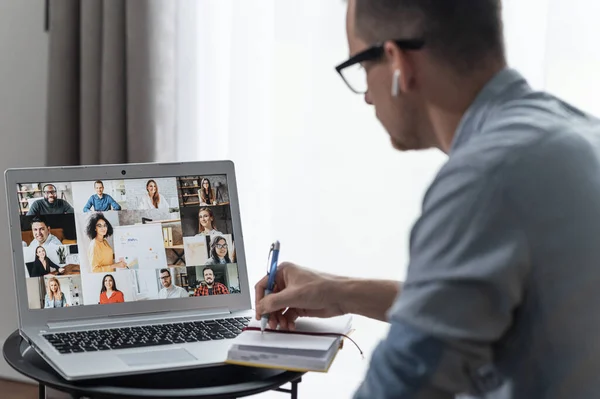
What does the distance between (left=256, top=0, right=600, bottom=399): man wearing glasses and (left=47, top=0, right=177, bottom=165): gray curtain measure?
4.64ft

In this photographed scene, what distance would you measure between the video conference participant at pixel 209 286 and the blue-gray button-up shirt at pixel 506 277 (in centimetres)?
69

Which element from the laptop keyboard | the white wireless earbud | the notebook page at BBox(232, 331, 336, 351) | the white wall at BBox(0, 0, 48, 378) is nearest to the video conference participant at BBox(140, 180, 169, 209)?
the laptop keyboard

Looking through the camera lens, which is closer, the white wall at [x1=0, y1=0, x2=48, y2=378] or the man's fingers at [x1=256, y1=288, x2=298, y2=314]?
the man's fingers at [x1=256, y1=288, x2=298, y2=314]

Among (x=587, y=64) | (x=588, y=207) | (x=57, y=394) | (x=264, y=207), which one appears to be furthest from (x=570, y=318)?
(x=57, y=394)

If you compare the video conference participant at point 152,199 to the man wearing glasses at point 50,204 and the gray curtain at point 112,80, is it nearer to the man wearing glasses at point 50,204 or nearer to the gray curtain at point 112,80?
the man wearing glasses at point 50,204

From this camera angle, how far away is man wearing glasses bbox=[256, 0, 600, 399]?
680mm

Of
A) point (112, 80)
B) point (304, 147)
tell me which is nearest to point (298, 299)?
point (304, 147)

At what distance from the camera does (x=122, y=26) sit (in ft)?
7.09

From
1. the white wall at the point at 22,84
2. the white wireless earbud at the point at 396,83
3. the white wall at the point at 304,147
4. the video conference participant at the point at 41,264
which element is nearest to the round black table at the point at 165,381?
the video conference participant at the point at 41,264

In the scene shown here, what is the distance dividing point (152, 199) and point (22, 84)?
4.26 ft

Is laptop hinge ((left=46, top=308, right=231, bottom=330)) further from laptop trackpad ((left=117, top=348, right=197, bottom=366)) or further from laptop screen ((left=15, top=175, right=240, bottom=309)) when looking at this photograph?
laptop trackpad ((left=117, top=348, right=197, bottom=366))

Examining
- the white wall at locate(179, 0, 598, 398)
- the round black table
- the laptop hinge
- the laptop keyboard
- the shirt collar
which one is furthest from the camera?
the white wall at locate(179, 0, 598, 398)

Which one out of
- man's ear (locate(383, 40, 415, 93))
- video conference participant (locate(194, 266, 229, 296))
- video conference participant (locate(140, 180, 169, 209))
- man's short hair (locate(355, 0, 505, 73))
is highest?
man's short hair (locate(355, 0, 505, 73))

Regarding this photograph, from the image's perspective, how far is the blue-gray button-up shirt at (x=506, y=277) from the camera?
68 centimetres
